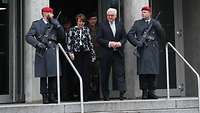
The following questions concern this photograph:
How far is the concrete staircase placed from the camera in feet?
28.8

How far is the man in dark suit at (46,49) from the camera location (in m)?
9.33

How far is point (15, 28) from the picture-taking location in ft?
37.0

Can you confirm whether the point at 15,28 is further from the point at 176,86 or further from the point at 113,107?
the point at 176,86

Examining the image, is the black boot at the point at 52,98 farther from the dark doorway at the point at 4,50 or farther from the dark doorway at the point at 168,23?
the dark doorway at the point at 168,23

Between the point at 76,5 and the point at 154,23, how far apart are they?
3095 millimetres

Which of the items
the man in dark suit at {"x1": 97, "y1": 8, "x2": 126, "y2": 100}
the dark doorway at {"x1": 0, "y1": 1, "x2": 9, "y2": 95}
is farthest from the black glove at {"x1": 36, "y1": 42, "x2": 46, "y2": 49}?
the dark doorway at {"x1": 0, "y1": 1, "x2": 9, "y2": 95}

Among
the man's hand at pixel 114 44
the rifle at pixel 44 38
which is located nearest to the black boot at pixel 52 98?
the rifle at pixel 44 38

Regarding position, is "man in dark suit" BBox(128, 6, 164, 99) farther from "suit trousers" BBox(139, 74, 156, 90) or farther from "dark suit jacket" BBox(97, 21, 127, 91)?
"dark suit jacket" BBox(97, 21, 127, 91)

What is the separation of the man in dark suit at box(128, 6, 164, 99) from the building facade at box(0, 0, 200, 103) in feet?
1.47

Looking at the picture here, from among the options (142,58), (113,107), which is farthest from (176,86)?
(113,107)

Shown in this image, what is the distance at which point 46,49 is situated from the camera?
9.38 m

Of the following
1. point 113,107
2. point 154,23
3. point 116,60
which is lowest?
point 113,107

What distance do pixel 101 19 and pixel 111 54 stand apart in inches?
89.2

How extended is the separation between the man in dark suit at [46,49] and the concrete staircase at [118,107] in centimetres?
51
